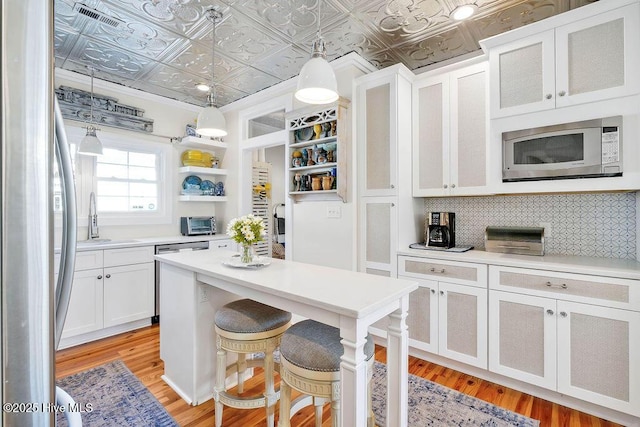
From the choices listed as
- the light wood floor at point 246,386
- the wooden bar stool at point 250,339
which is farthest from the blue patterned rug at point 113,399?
the wooden bar stool at point 250,339

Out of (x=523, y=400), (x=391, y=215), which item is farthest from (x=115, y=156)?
(x=523, y=400)

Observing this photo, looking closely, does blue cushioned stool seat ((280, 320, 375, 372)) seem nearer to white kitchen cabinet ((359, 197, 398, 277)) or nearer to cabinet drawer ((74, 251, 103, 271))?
white kitchen cabinet ((359, 197, 398, 277))

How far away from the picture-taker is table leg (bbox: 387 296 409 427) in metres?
1.37

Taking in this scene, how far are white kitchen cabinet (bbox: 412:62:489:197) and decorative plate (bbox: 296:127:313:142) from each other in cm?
104

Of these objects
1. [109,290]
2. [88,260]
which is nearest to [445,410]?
[109,290]

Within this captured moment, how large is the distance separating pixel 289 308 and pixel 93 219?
3.08m

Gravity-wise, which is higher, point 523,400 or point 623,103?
point 623,103

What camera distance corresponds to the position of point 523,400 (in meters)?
2.05

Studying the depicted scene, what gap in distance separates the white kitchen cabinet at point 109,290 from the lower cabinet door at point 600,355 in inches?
145

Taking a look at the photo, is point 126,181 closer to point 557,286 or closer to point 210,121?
point 210,121

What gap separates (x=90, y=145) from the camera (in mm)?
2998

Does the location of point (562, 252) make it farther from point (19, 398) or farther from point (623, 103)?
point (19, 398)

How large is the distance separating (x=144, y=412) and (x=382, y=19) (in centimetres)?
319

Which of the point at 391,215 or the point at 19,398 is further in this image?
the point at 391,215
